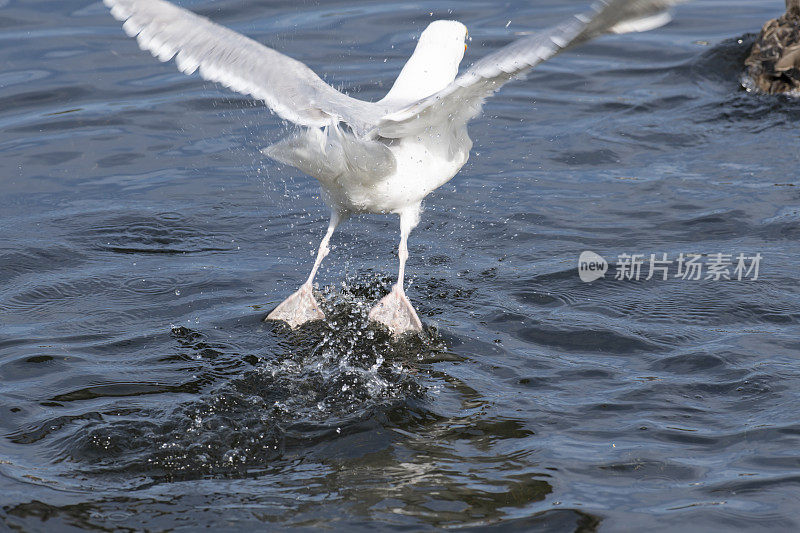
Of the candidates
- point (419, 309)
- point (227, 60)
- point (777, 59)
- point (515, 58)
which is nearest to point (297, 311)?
point (419, 309)

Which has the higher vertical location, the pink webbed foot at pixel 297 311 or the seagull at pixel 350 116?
the seagull at pixel 350 116

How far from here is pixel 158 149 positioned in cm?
922

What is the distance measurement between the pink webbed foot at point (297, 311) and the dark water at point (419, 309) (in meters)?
0.11

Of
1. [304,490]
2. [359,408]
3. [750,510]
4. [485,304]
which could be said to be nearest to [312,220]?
[485,304]

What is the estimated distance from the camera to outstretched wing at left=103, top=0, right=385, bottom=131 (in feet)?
18.5

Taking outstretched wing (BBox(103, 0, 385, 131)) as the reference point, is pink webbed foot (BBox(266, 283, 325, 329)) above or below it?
below

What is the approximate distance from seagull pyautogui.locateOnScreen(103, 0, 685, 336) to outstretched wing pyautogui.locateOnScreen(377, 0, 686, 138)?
0.04 ft

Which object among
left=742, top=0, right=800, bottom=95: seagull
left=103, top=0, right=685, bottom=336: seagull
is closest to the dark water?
left=742, top=0, right=800, bottom=95: seagull

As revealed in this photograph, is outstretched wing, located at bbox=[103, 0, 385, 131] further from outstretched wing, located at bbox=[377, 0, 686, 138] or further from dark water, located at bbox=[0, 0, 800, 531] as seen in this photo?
dark water, located at bbox=[0, 0, 800, 531]

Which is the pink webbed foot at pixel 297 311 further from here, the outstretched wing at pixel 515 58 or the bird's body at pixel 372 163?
the outstretched wing at pixel 515 58

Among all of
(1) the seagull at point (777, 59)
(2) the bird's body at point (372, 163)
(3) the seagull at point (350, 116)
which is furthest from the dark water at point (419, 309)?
(2) the bird's body at point (372, 163)

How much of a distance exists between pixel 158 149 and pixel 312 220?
2.15 meters

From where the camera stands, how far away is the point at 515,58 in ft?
15.2

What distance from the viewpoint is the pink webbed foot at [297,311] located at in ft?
20.1
